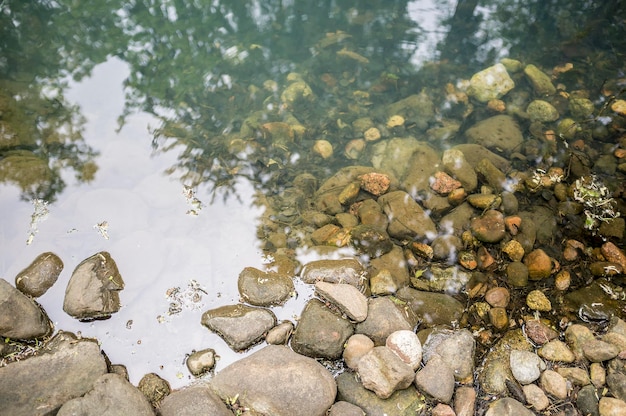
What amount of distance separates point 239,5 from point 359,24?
2.07m

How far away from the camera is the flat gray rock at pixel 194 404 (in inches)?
97.7

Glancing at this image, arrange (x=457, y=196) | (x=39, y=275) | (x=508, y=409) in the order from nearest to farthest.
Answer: (x=508, y=409), (x=39, y=275), (x=457, y=196)

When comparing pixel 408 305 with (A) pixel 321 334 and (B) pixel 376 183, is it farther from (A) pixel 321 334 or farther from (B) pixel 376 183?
(B) pixel 376 183

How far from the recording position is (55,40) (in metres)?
5.65

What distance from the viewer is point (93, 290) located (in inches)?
118

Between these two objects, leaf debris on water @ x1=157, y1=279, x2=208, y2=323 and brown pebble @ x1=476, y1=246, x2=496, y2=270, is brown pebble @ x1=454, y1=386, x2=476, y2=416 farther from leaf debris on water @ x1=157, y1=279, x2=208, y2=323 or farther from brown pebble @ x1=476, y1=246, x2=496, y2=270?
leaf debris on water @ x1=157, y1=279, x2=208, y2=323

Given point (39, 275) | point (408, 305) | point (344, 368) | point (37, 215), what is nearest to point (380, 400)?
point (344, 368)

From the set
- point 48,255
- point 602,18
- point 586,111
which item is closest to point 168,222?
point 48,255

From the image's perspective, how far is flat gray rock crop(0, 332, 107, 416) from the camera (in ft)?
8.05

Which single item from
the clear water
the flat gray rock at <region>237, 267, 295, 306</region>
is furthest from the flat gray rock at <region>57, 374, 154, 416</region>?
the flat gray rock at <region>237, 267, 295, 306</region>

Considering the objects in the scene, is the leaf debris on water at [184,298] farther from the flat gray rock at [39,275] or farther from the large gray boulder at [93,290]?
the flat gray rock at [39,275]

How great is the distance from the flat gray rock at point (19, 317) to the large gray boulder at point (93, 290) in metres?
0.18

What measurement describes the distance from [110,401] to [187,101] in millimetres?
3587

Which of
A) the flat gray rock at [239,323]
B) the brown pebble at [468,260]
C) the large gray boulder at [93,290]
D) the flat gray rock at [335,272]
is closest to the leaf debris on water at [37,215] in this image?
the large gray boulder at [93,290]
